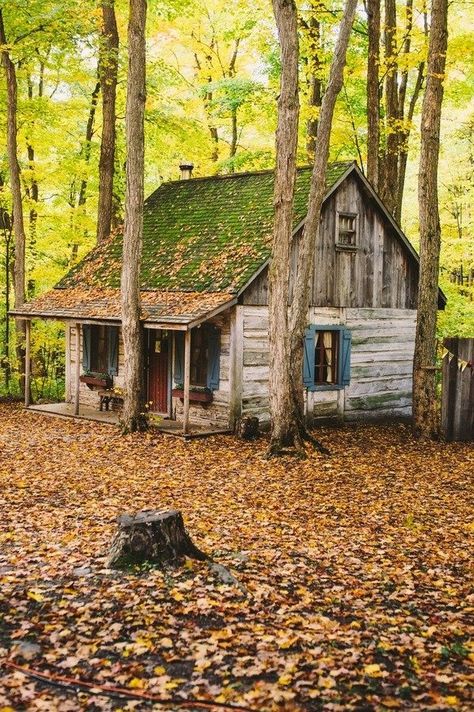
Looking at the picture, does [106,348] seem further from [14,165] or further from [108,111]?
[108,111]

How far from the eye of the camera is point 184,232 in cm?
1956

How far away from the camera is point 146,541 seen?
7.19 m

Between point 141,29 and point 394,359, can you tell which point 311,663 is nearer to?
point 141,29

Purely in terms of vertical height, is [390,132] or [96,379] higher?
[390,132]

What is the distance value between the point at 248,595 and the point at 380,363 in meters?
13.4

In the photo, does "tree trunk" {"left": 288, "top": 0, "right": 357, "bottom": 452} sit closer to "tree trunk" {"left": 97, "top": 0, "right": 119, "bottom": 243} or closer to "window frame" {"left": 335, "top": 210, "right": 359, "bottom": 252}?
"window frame" {"left": 335, "top": 210, "right": 359, "bottom": 252}

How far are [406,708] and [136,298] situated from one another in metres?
12.1

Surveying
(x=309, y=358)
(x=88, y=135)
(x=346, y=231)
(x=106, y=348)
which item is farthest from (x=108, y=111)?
(x=309, y=358)

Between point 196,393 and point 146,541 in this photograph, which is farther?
point 196,393

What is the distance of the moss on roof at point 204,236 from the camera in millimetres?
16859

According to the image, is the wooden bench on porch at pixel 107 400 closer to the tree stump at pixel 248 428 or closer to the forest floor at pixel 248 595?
the tree stump at pixel 248 428

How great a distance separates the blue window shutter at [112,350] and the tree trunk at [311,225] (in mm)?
6283

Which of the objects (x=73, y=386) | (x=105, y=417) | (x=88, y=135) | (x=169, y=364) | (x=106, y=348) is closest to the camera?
(x=169, y=364)

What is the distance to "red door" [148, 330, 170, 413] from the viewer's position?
18.0 meters
